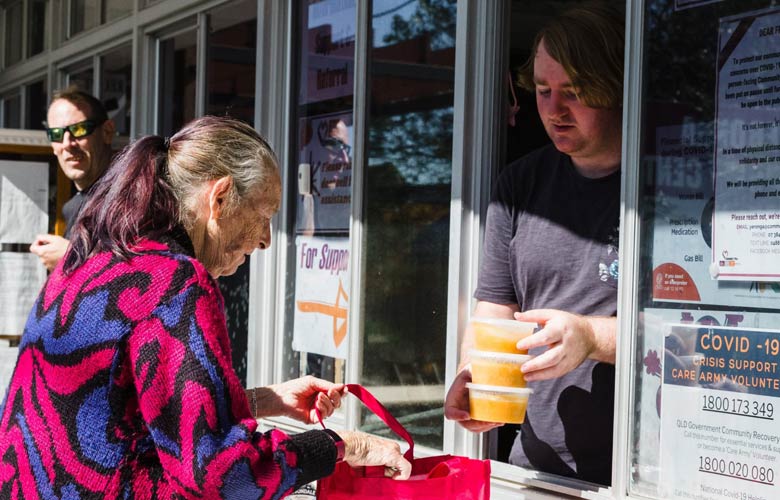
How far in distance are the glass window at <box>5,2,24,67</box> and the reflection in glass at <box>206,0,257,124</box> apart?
3745 mm

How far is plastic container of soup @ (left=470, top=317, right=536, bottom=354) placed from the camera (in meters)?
2.51

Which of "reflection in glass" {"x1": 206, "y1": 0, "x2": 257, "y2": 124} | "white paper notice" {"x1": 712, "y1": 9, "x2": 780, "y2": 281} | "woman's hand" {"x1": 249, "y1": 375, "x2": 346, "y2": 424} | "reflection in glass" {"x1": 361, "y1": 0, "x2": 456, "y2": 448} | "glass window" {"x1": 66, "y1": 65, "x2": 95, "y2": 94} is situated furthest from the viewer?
"glass window" {"x1": 66, "y1": 65, "x2": 95, "y2": 94}

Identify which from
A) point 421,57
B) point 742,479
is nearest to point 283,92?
point 421,57

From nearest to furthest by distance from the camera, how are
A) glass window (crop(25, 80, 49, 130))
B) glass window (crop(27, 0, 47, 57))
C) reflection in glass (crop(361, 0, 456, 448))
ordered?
reflection in glass (crop(361, 0, 456, 448)) < glass window (crop(27, 0, 47, 57)) < glass window (crop(25, 80, 49, 130))

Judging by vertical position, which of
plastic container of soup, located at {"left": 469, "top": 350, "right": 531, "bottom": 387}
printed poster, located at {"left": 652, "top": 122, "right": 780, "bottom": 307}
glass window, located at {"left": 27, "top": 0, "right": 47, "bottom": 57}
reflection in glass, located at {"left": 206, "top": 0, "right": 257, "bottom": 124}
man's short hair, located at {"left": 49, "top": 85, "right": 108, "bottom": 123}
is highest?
glass window, located at {"left": 27, "top": 0, "right": 47, "bottom": 57}

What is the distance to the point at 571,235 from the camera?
301 centimetres

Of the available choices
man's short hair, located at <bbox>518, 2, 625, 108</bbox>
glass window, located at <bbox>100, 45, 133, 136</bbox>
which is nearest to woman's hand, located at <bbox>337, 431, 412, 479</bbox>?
man's short hair, located at <bbox>518, 2, 625, 108</bbox>

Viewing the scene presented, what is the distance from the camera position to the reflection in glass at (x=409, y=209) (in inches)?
143

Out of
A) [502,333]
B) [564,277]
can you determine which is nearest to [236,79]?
[564,277]

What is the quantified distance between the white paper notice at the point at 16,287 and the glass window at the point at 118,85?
1101 mm

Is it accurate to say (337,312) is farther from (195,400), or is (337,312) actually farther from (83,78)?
(83,78)

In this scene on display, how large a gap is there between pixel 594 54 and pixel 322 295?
1719 millimetres

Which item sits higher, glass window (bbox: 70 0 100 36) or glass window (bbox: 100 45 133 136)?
glass window (bbox: 70 0 100 36)

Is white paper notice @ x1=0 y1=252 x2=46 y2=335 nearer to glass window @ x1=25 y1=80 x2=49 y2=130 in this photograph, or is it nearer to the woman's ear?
glass window @ x1=25 y1=80 x2=49 y2=130
